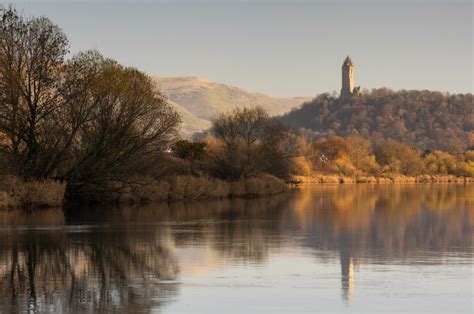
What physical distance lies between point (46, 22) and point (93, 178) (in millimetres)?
7970

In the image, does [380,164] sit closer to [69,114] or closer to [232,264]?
[69,114]

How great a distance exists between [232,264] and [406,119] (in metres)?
169

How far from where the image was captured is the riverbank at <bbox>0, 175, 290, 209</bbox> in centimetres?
3769

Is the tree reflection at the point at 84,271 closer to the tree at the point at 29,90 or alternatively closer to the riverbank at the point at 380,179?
the tree at the point at 29,90

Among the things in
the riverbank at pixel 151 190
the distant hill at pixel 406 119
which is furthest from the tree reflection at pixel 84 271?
the distant hill at pixel 406 119

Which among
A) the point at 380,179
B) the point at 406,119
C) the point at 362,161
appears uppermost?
the point at 406,119

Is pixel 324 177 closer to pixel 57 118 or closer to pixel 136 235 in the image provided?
pixel 57 118

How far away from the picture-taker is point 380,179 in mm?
106125

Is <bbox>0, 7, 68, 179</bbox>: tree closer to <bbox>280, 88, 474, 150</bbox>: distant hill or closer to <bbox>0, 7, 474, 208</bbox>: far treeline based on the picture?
<bbox>0, 7, 474, 208</bbox>: far treeline

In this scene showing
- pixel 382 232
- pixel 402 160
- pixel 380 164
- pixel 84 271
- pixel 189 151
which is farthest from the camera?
pixel 380 164

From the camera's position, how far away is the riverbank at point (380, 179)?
98.1 meters

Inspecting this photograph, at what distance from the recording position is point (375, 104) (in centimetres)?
19388

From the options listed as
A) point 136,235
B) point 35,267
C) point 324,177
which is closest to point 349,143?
point 324,177

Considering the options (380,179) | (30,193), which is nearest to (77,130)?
(30,193)
